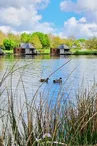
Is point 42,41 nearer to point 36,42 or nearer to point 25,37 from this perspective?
point 25,37

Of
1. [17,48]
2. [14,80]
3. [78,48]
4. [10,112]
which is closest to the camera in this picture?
[10,112]

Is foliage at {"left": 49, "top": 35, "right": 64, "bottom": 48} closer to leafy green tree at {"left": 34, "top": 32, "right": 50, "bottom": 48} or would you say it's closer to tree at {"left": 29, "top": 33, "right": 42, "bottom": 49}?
leafy green tree at {"left": 34, "top": 32, "right": 50, "bottom": 48}

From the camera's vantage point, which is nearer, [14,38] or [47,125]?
[47,125]

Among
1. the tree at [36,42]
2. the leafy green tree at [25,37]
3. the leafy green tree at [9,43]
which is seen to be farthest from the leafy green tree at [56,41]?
the leafy green tree at [9,43]

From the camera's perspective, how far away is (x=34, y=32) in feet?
370

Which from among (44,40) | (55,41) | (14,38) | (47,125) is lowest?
(55,41)

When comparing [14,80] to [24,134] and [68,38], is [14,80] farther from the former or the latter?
[68,38]

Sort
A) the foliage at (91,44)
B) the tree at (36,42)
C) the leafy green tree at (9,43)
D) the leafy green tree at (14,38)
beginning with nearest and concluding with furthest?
the tree at (36,42), the leafy green tree at (9,43), the leafy green tree at (14,38), the foliage at (91,44)

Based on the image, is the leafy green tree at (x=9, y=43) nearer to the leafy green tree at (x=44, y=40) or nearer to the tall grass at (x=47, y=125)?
the leafy green tree at (x=44, y=40)

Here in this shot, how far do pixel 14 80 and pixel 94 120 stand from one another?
19623mm

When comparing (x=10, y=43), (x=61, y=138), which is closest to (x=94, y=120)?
(x=61, y=138)

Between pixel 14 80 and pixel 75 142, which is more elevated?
pixel 75 142


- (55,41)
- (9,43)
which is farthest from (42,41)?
(9,43)

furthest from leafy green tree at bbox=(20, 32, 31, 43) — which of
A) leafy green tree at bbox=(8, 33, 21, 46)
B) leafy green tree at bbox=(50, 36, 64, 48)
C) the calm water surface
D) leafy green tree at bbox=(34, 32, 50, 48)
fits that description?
the calm water surface
